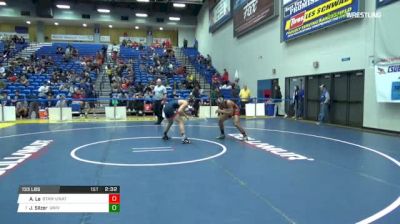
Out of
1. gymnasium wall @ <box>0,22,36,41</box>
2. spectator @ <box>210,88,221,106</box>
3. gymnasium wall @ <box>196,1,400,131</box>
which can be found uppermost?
gymnasium wall @ <box>0,22,36,41</box>

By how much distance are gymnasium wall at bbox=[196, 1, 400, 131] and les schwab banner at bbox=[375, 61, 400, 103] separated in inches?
14.0

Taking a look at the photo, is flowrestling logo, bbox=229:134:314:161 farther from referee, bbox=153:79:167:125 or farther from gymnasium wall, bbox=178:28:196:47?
gymnasium wall, bbox=178:28:196:47

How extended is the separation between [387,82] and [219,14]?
18.0 metres

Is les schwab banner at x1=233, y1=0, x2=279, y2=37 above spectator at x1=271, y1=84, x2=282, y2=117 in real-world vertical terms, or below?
above

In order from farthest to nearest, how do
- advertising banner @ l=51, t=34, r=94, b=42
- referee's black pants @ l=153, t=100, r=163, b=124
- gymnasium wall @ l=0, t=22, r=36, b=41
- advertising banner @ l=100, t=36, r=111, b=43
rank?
advertising banner @ l=100, t=36, r=111, b=43 < advertising banner @ l=51, t=34, r=94, b=42 < gymnasium wall @ l=0, t=22, r=36, b=41 < referee's black pants @ l=153, t=100, r=163, b=124

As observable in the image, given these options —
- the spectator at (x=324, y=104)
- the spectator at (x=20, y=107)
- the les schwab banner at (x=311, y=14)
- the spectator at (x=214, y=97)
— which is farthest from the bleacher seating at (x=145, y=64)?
the spectator at (x=324, y=104)

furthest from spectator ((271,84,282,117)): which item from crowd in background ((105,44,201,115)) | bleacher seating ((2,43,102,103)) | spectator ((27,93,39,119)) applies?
spectator ((27,93,39,119))

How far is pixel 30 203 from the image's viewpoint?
2826mm

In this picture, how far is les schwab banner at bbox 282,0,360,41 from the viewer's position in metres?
13.1

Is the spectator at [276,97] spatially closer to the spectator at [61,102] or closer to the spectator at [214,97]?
the spectator at [214,97]

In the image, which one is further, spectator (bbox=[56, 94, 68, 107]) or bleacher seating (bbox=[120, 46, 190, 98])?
bleacher seating (bbox=[120, 46, 190, 98])

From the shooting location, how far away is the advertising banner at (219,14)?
25469 mm

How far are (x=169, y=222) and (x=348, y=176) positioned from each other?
11.2ft
